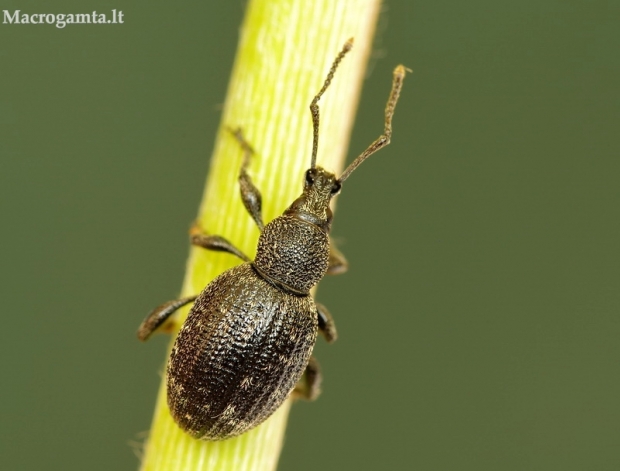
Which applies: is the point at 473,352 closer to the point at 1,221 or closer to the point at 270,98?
the point at 270,98

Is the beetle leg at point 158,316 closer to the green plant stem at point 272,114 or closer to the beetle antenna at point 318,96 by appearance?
the green plant stem at point 272,114

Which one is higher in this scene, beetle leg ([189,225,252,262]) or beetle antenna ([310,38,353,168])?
beetle antenna ([310,38,353,168])

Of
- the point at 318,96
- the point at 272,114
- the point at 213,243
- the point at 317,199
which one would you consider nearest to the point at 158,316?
the point at 213,243

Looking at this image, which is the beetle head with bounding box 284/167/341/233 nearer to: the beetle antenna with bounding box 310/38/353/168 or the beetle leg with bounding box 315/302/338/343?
the beetle antenna with bounding box 310/38/353/168

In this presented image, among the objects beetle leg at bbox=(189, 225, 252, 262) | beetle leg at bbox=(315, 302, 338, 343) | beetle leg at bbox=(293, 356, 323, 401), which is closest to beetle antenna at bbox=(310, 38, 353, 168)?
beetle leg at bbox=(189, 225, 252, 262)

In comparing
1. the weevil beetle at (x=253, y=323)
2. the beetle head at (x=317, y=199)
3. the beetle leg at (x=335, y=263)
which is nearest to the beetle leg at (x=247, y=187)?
the weevil beetle at (x=253, y=323)
